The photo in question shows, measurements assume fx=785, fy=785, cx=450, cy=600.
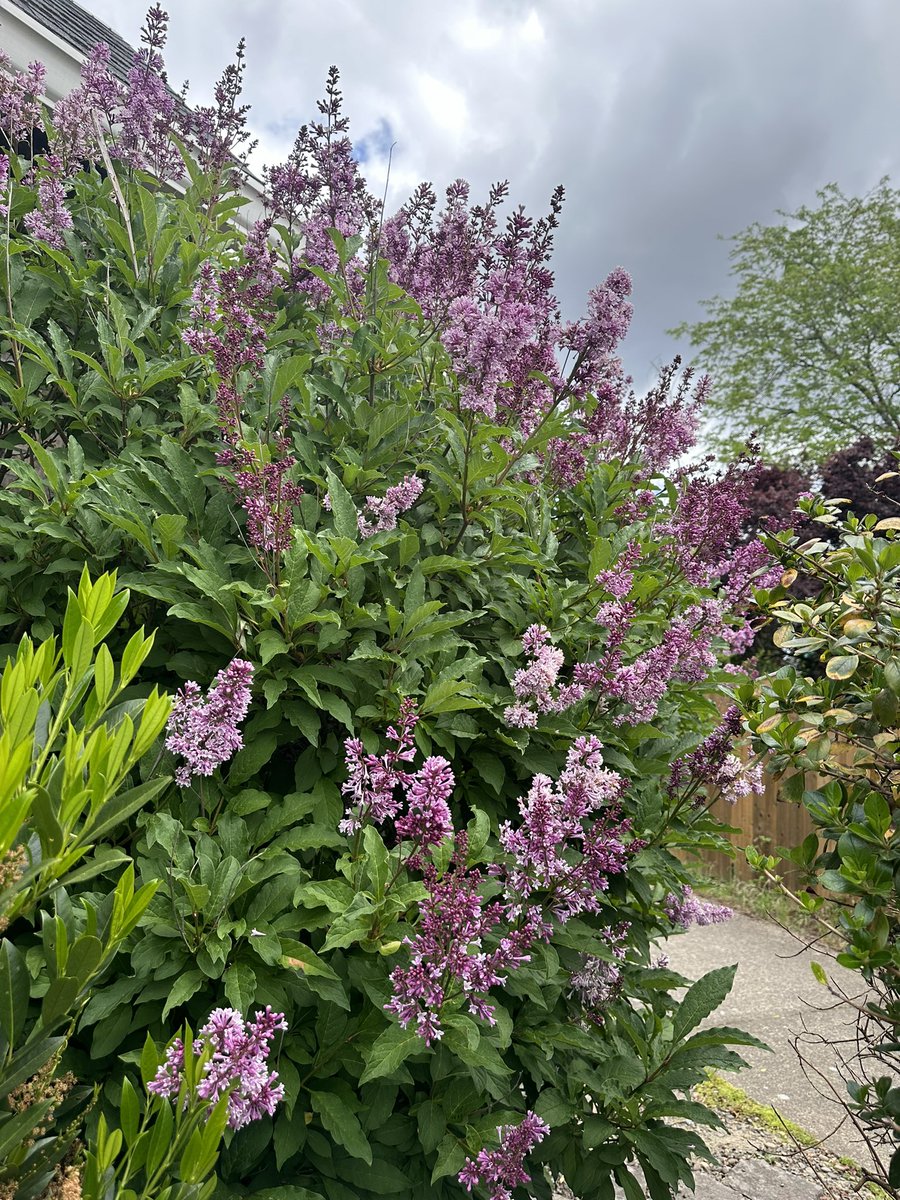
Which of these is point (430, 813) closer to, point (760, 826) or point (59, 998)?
point (59, 998)

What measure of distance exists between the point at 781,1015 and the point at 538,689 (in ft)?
18.4

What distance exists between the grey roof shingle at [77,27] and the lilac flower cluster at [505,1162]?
25.1 feet

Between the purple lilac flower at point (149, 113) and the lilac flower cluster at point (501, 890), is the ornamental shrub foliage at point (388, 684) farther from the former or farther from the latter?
the purple lilac flower at point (149, 113)

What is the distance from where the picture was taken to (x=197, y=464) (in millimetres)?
2385

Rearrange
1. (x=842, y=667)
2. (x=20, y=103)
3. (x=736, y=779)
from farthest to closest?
(x=20, y=103), (x=736, y=779), (x=842, y=667)

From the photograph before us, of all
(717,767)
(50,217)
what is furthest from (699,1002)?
(50,217)

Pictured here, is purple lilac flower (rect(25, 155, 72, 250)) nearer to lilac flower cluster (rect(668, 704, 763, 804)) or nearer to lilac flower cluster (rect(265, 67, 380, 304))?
lilac flower cluster (rect(265, 67, 380, 304))

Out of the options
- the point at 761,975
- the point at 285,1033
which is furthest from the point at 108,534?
the point at 761,975

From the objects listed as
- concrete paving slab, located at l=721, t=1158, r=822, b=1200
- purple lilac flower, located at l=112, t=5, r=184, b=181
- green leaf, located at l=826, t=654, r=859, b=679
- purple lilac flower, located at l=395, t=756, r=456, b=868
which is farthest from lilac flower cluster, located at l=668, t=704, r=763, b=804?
purple lilac flower, located at l=112, t=5, r=184, b=181

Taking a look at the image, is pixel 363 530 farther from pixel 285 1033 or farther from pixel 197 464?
pixel 285 1033

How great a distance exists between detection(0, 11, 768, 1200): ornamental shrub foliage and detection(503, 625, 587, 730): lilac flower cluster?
1 centimetres

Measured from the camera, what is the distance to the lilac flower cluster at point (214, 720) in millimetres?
1601

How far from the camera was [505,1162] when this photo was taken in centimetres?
170

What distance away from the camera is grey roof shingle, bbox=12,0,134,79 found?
23.9 feet
